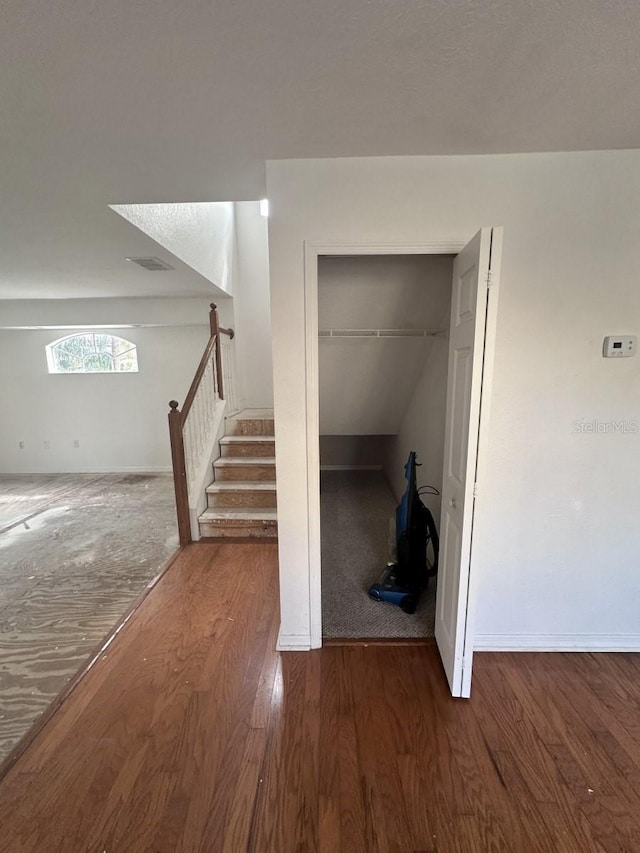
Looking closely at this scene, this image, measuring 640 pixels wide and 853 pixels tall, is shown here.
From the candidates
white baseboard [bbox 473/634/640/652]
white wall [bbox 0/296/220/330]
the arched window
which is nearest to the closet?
white baseboard [bbox 473/634/640/652]

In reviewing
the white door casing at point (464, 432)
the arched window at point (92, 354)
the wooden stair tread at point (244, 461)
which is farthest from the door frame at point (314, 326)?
the arched window at point (92, 354)

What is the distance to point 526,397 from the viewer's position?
65.4 inches

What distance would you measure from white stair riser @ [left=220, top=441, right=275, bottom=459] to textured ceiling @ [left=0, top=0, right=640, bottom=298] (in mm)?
2339

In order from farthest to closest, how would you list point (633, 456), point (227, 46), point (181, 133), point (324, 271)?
point (324, 271), point (633, 456), point (181, 133), point (227, 46)

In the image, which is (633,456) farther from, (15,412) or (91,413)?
(15,412)

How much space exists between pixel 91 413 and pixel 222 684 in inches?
200

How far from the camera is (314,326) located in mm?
1592

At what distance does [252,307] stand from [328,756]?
479cm

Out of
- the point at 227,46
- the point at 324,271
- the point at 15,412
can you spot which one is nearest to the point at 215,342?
the point at 324,271

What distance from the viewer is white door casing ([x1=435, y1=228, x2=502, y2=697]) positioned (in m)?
1.29

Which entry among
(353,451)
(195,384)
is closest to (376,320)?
(195,384)

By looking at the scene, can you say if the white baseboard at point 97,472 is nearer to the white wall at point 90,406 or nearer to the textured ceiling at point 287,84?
the white wall at point 90,406

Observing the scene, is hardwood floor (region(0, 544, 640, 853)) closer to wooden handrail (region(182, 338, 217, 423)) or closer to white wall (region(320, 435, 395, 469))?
wooden handrail (region(182, 338, 217, 423))

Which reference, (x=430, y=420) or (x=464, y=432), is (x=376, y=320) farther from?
(x=464, y=432)
